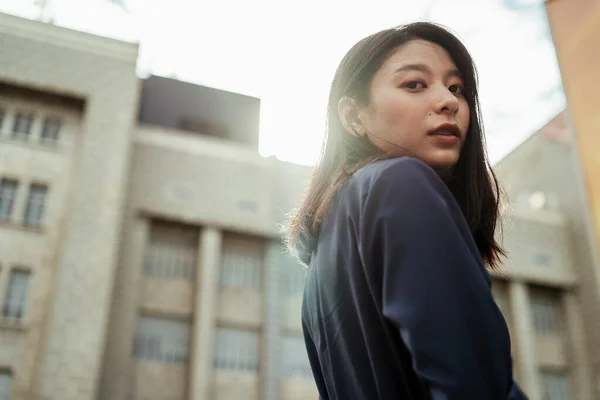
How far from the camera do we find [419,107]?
1.03 meters

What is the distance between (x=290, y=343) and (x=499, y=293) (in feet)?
24.0

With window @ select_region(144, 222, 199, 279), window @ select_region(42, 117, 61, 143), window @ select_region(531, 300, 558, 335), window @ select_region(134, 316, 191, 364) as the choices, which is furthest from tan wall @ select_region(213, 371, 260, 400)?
window @ select_region(531, 300, 558, 335)

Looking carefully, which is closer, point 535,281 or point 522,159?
point 535,281

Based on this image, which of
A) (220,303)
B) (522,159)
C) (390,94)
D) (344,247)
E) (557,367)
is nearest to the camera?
(344,247)

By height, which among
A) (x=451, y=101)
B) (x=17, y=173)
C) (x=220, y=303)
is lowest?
(x=451, y=101)

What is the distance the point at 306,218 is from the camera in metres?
1.11

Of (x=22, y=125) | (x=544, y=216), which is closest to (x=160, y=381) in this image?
(x=22, y=125)

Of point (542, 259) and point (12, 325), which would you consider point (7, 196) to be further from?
point (542, 259)

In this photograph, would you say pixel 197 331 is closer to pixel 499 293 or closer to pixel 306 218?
pixel 499 293

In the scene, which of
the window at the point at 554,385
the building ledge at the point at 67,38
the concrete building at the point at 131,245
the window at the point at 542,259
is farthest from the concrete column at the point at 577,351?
the building ledge at the point at 67,38

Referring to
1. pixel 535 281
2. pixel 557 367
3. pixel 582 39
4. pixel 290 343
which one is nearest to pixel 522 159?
pixel 535 281

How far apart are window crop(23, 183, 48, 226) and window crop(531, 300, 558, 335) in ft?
49.3

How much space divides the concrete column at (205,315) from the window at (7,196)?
4.71 meters

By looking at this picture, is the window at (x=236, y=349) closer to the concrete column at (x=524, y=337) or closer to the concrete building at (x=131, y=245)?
the concrete building at (x=131, y=245)
